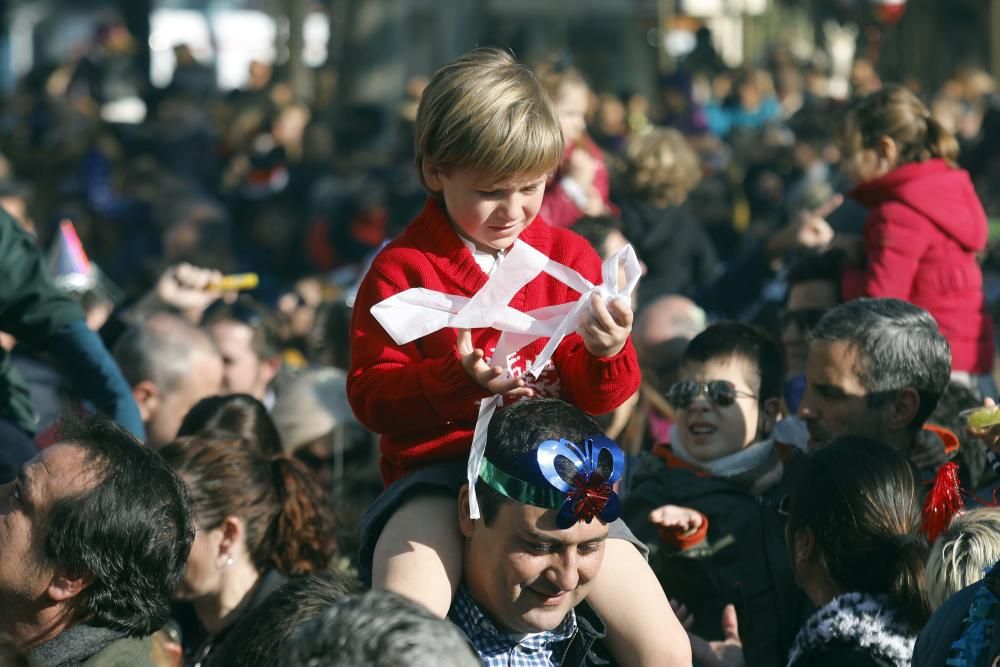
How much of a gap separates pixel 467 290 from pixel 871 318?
1601 mm

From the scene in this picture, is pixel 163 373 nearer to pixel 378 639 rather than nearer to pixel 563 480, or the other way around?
pixel 563 480

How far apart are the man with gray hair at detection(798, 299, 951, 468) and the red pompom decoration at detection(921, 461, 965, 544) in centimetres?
56

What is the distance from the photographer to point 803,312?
6.00m

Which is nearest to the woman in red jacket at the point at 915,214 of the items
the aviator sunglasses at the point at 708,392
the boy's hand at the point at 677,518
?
the aviator sunglasses at the point at 708,392

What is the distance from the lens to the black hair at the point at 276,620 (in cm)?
362

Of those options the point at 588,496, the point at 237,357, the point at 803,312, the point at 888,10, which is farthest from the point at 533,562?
the point at 888,10

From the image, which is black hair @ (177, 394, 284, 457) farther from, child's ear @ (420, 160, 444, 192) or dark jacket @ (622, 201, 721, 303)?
dark jacket @ (622, 201, 721, 303)

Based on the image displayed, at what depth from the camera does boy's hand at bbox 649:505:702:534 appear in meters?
4.61

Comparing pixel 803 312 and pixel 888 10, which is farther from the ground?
pixel 803 312

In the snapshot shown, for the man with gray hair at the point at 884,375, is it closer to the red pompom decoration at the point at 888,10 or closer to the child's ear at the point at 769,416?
the child's ear at the point at 769,416

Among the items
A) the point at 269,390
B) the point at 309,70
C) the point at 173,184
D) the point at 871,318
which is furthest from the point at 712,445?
the point at 309,70

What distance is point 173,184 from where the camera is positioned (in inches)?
529

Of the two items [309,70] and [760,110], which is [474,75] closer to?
[760,110]

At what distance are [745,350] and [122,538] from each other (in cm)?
237
